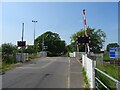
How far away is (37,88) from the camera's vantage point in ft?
45.3

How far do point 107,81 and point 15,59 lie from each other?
2619 cm

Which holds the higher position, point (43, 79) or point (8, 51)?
point (8, 51)

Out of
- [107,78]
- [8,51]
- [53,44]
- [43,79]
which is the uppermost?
[53,44]

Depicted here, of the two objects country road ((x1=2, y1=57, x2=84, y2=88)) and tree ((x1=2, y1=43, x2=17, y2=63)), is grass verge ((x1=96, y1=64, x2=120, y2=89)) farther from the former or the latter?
tree ((x1=2, y1=43, x2=17, y2=63))

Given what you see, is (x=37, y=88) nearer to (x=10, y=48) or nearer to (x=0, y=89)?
(x=0, y=89)

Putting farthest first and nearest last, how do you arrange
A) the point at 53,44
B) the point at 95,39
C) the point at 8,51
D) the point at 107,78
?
the point at 53,44 < the point at 95,39 < the point at 8,51 < the point at 107,78

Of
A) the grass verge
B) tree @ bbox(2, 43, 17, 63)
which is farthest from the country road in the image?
tree @ bbox(2, 43, 17, 63)

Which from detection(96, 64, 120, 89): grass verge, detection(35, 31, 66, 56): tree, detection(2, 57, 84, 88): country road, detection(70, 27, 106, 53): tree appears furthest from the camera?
detection(35, 31, 66, 56): tree

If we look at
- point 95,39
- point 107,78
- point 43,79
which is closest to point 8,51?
point 43,79

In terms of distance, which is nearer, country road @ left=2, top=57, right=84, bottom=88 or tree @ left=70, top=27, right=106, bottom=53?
country road @ left=2, top=57, right=84, bottom=88

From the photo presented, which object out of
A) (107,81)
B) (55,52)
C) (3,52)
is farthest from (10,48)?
(55,52)

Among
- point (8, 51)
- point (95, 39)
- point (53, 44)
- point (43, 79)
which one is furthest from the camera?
point (53, 44)

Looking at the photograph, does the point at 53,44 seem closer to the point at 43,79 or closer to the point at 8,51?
the point at 8,51

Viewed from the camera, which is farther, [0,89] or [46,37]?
[46,37]
